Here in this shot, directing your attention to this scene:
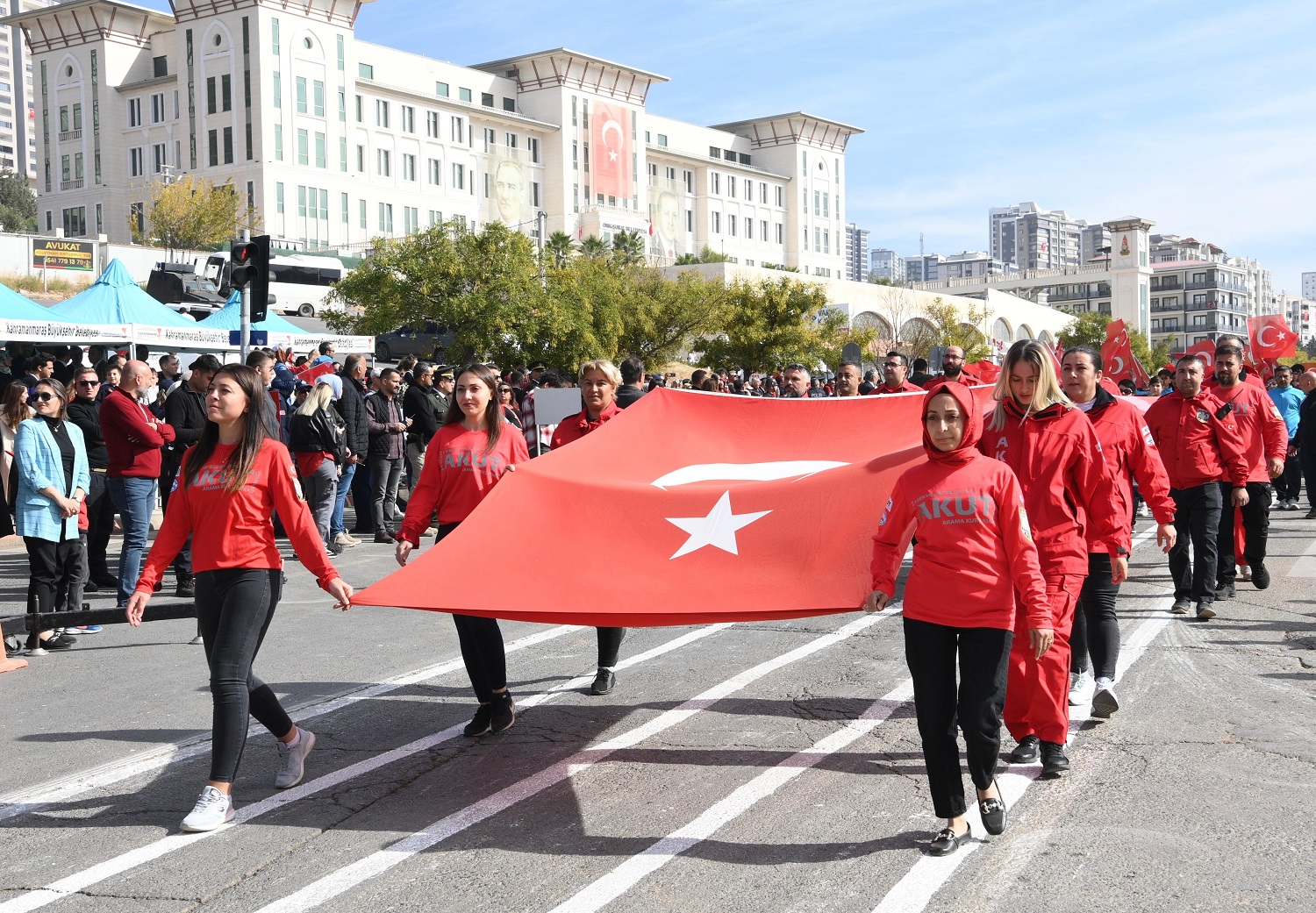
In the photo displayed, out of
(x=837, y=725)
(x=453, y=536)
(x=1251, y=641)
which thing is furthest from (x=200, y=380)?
(x=1251, y=641)

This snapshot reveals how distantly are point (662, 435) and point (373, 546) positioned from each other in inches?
322

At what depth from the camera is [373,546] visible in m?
14.7

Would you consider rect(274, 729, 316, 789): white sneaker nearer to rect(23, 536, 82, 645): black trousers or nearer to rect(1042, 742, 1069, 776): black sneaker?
rect(1042, 742, 1069, 776): black sneaker

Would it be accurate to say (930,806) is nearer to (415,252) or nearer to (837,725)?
(837,725)

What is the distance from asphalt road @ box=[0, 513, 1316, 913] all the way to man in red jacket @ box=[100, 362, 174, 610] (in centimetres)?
148

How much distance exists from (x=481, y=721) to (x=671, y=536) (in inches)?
58.0

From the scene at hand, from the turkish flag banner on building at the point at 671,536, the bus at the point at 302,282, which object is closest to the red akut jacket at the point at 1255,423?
the turkish flag banner on building at the point at 671,536

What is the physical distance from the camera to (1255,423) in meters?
10.3

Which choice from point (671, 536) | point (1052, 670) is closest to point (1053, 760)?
point (1052, 670)

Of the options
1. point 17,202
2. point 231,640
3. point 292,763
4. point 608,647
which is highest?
point 17,202

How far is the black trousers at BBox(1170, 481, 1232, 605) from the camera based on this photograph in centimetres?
955

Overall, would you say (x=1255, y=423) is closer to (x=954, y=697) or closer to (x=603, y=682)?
(x=603, y=682)

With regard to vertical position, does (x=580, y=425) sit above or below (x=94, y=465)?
above

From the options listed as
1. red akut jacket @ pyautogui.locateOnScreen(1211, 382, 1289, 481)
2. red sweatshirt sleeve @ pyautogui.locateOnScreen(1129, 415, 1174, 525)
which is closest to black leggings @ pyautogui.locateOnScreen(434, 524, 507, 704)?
red sweatshirt sleeve @ pyautogui.locateOnScreen(1129, 415, 1174, 525)
